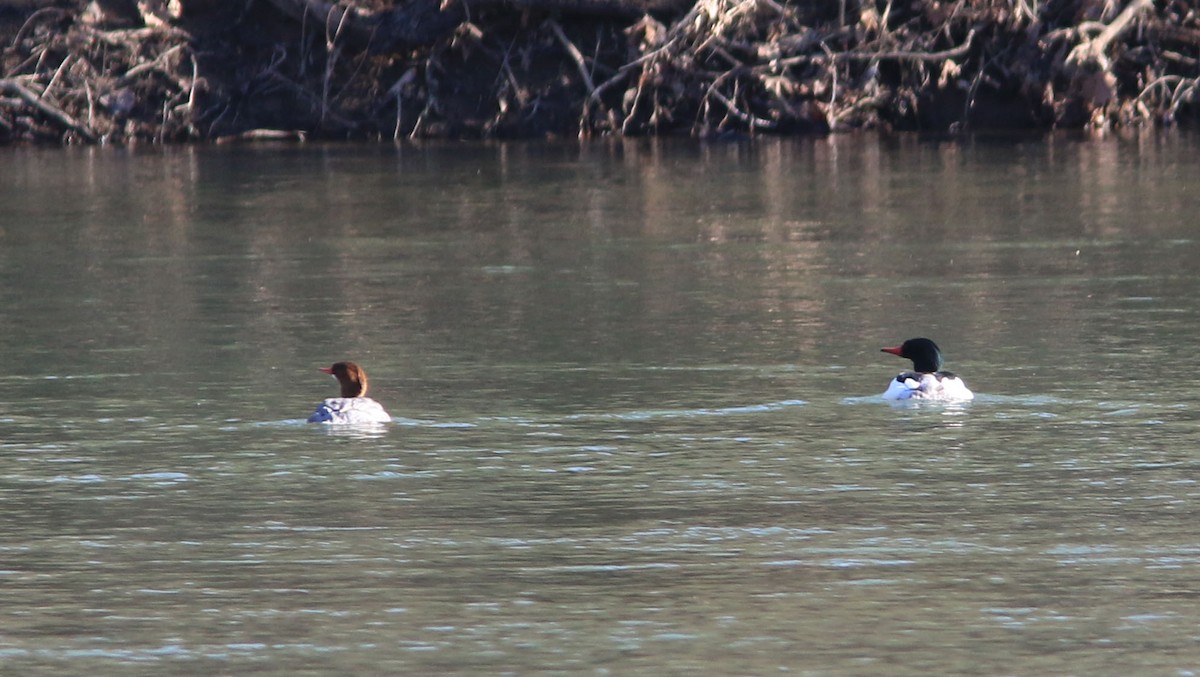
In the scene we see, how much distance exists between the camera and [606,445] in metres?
9.28

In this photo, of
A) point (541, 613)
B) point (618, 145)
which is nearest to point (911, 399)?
point (541, 613)

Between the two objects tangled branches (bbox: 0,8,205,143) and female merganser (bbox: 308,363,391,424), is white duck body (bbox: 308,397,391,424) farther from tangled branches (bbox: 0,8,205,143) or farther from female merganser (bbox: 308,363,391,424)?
tangled branches (bbox: 0,8,205,143)

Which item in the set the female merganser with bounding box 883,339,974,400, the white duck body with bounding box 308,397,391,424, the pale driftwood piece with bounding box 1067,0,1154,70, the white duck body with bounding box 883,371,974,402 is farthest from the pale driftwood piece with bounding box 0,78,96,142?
the white duck body with bounding box 883,371,974,402

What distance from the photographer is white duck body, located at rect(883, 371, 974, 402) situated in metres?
10.0

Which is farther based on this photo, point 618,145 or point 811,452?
point 618,145

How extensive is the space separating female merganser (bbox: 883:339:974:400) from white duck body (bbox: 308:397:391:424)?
2270 mm

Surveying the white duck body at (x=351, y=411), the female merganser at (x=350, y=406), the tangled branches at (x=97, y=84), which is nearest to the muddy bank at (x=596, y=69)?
the tangled branches at (x=97, y=84)

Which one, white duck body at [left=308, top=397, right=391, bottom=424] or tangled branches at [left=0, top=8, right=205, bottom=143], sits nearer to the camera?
white duck body at [left=308, top=397, right=391, bottom=424]

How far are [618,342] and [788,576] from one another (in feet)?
16.4

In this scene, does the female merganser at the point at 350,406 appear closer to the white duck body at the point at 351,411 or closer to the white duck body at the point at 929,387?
the white duck body at the point at 351,411

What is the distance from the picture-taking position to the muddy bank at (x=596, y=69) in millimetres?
27344

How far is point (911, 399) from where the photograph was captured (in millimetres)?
10094

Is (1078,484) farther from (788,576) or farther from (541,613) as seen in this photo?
(541,613)

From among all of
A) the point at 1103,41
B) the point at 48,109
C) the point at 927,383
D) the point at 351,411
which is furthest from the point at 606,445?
the point at 48,109
